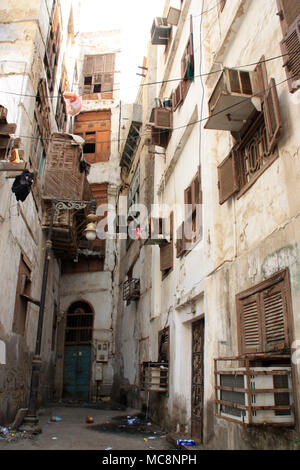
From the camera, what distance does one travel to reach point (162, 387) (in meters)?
9.77

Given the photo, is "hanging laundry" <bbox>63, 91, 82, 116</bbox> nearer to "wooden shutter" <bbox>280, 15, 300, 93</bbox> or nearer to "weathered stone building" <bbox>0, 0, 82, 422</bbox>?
"weathered stone building" <bbox>0, 0, 82, 422</bbox>

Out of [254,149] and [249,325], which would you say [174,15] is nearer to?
[254,149]

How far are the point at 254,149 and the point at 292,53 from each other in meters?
1.46

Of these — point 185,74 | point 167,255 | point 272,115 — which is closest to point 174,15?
point 185,74

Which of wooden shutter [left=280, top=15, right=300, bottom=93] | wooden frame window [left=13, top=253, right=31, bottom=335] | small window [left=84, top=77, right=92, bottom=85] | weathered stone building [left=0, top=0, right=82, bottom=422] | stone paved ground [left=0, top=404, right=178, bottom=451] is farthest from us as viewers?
small window [left=84, top=77, right=92, bottom=85]

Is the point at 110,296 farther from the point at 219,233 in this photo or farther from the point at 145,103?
the point at 219,233

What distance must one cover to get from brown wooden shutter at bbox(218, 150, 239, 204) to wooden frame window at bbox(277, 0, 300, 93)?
70.0 inches

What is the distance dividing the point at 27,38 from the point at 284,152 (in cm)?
921

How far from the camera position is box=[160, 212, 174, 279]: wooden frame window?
34.6ft

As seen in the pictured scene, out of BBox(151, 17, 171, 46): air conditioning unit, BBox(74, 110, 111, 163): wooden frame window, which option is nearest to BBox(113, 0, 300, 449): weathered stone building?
BBox(151, 17, 171, 46): air conditioning unit

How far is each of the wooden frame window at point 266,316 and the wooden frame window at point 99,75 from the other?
20.3 meters

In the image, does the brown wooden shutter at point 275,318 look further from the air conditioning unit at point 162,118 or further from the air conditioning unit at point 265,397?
the air conditioning unit at point 162,118

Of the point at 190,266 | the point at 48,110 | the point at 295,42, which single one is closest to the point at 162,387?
the point at 190,266

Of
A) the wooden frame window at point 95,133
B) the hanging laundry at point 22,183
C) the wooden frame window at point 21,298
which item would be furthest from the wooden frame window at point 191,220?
the wooden frame window at point 95,133
